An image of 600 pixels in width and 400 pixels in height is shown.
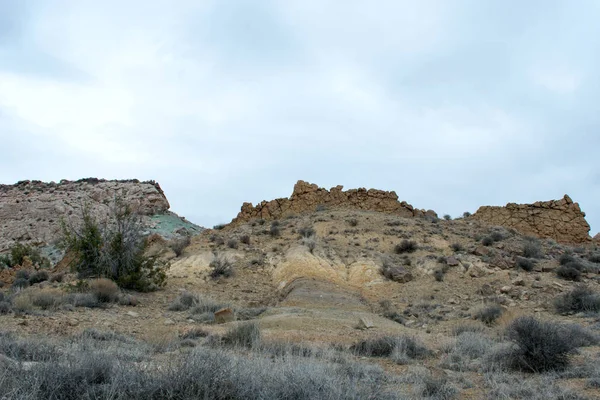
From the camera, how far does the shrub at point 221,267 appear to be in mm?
23766

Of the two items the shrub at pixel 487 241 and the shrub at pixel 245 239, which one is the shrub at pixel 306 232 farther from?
the shrub at pixel 487 241

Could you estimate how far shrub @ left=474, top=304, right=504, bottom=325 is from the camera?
16.1 m


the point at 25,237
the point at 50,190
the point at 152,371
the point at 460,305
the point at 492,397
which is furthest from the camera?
the point at 50,190

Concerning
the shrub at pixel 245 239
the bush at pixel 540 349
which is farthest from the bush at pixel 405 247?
the bush at pixel 540 349

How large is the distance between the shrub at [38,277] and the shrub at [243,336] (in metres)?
17.4

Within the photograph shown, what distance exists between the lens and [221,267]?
24062mm

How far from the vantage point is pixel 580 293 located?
16.9m

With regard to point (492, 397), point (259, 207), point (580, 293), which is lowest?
point (492, 397)

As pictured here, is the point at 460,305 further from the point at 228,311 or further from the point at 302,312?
the point at 228,311

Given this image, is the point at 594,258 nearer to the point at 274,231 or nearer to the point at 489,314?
the point at 489,314

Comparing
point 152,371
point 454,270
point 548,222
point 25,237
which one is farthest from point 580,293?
point 25,237

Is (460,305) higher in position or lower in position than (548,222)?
lower

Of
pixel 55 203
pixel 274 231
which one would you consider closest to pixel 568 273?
pixel 274 231

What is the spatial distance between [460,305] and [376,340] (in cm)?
998
